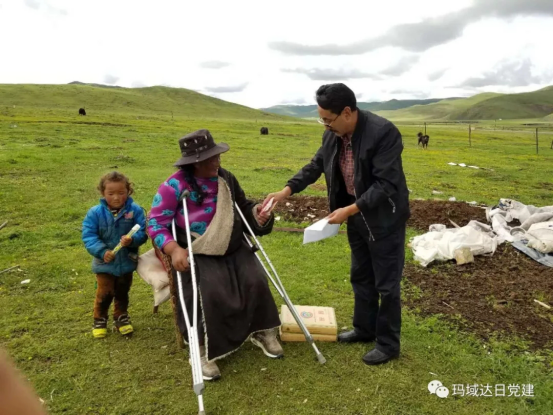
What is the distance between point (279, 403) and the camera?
164 inches

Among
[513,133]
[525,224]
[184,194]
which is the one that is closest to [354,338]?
[184,194]

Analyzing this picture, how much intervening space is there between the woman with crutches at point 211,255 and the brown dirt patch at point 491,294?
8.77 ft

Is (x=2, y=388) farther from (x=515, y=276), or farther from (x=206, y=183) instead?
(x=515, y=276)

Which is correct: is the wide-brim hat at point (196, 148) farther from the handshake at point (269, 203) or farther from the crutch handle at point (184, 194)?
the handshake at point (269, 203)

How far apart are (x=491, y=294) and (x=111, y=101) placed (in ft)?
413

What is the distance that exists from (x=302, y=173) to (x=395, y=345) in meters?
2.22

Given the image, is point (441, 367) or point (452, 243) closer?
point (441, 367)

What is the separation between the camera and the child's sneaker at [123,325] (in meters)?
5.20

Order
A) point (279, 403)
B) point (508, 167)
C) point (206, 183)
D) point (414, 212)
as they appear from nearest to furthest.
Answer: point (279, 403) → point (206, 183) → point (414, 212) → point (508, 167)

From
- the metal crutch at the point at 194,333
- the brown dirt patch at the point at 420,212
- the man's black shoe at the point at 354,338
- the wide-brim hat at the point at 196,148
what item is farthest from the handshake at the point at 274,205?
the brown dirt patch at the point at 420,212

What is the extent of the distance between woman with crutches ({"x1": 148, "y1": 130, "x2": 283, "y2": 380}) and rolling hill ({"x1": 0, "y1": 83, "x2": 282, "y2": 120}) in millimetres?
82107

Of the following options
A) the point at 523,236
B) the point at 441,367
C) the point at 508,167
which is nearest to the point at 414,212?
the point at 523,236

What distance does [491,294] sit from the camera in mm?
6387

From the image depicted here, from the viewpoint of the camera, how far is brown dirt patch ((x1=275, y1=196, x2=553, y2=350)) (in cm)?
554
